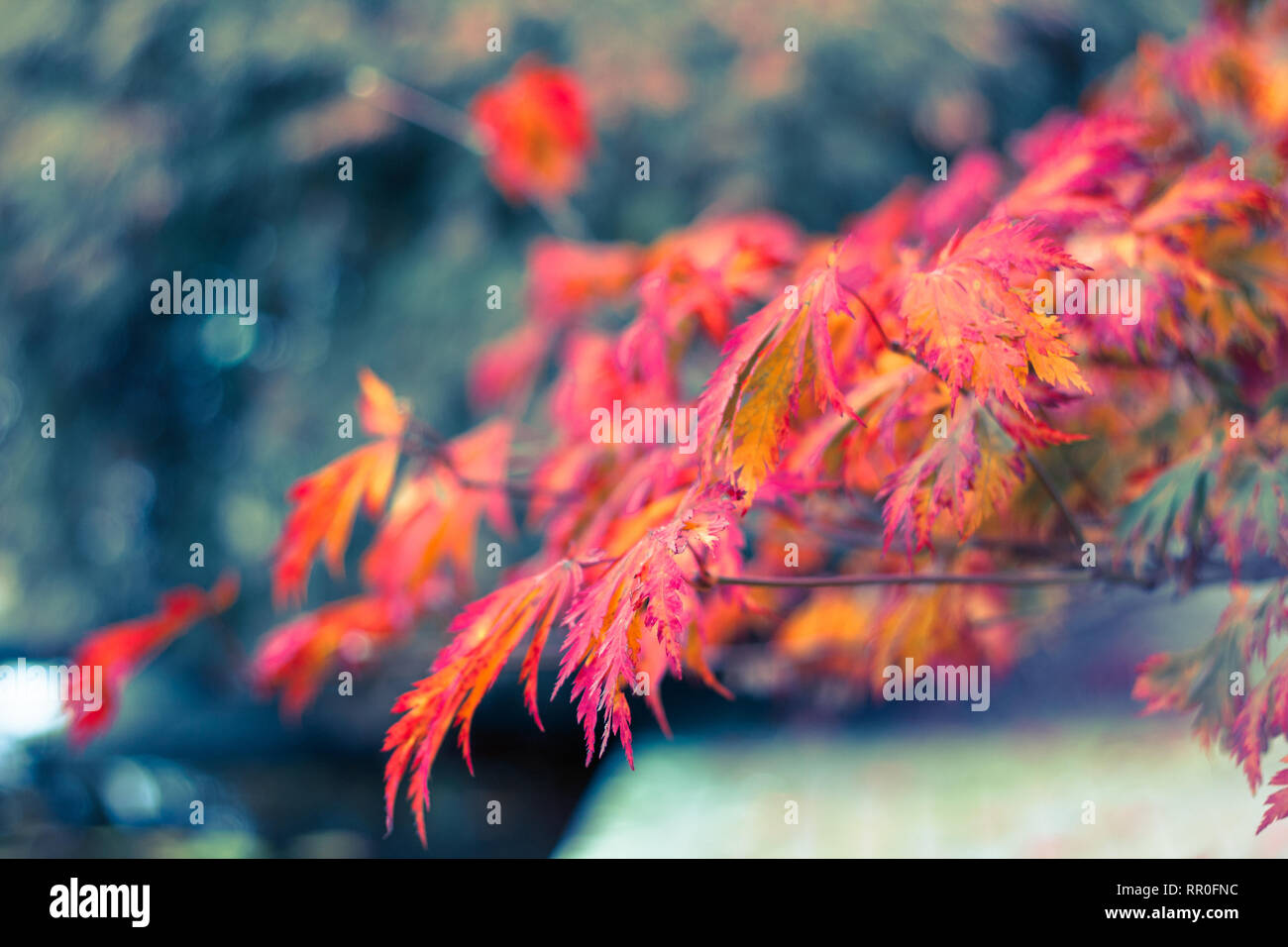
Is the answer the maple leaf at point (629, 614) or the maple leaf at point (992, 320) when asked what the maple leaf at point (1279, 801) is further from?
the maple leaf at point (629, 614)

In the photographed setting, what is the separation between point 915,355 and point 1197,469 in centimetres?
33

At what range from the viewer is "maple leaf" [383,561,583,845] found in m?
0.63

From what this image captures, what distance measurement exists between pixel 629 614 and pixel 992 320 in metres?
0.33

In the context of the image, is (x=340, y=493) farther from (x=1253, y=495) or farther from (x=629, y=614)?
(x=1253, y=495)

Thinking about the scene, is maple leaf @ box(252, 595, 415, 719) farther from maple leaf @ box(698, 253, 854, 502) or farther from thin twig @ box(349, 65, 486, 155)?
thin twig @ box(349, 65, 486, 155)

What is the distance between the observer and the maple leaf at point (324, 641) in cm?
115

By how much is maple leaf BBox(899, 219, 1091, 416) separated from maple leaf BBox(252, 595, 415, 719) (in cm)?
82

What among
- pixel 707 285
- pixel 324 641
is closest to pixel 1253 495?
pixel 707 285

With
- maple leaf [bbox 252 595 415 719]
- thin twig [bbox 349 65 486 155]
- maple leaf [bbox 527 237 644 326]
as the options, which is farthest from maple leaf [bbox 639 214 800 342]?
thin twig [bbox 349 65 486 155]

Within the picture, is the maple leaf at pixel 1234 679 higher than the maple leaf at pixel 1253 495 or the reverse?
the reverse

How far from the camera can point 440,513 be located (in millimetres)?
1043

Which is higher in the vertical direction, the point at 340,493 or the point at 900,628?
the point at 340,493

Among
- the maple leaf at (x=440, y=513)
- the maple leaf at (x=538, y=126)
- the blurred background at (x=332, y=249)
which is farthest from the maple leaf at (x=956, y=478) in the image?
the blurred background at (x=332, y=249)

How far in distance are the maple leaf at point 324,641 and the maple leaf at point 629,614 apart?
0.63 meters
